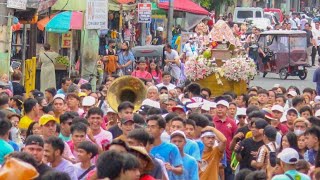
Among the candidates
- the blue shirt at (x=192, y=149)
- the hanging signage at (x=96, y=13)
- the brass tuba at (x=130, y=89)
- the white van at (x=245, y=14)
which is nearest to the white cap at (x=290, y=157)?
the blue shirt at (x=192, y=149)

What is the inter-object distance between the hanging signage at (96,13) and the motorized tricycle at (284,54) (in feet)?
58.5

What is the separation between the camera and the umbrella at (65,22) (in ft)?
95.0

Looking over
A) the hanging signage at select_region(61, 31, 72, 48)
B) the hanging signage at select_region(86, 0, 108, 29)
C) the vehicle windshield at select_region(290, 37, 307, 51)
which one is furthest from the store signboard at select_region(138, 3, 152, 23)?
the hanging signage at select_region(86, 0, 108, 29)

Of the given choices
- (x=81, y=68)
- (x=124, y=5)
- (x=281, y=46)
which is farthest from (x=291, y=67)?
(x=81, y=68)

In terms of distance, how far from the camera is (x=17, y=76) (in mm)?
23109

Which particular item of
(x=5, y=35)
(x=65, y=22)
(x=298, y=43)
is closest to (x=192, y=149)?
(x=5, y=35)

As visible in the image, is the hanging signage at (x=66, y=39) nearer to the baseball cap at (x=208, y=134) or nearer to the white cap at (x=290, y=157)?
the baseball cap at (x=208, y=134)

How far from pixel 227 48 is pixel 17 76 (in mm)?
6784

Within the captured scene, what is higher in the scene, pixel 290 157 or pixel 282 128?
pixel 290 157

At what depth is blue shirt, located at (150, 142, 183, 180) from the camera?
39.6 feet

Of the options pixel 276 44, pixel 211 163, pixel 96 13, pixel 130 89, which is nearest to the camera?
pixel 211 163

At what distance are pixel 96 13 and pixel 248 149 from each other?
9.54 meters

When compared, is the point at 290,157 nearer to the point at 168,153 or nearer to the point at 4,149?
the point at 168,153

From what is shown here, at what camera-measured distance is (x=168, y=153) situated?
12164 millimetres
